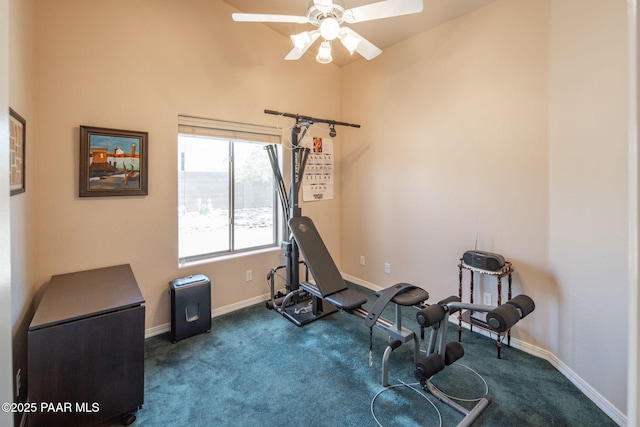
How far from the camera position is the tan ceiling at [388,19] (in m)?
2.75

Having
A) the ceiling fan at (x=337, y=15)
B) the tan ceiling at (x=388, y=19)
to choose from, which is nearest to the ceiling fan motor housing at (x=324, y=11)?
the ceiling fan at (x=337, y=15)

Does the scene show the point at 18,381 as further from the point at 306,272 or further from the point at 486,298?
the point at 486,298

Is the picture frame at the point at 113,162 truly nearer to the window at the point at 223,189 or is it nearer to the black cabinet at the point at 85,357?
the window at the point at 223,189

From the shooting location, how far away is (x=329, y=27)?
1919 millimetres

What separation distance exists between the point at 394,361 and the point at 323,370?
1.95 feet

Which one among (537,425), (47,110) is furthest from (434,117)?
(47,110)

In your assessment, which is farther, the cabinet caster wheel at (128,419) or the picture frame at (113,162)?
the picture frame at (113,162)

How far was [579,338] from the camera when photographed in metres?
2.10

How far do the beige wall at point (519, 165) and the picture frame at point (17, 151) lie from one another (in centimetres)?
327

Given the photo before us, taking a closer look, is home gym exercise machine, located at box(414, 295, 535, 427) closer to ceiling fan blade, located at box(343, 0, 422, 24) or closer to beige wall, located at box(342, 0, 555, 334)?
beige wall, located at box(342, 0, 555, 334)

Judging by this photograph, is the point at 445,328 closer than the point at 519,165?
Yes

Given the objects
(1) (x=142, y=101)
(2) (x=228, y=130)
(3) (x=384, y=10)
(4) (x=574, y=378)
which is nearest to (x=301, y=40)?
(3) (x=384, y=10)

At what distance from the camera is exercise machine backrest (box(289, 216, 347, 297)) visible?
2816 mm

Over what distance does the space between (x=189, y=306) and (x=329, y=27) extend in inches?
99.8
